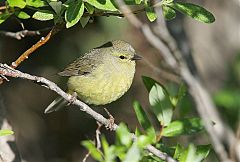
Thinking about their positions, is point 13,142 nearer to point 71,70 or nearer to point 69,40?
point 71,70

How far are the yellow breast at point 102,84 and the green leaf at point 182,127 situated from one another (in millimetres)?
1263

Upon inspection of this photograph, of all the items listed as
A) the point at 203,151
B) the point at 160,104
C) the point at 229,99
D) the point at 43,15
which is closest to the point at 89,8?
the point at 43,15

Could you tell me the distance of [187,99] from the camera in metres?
4.07

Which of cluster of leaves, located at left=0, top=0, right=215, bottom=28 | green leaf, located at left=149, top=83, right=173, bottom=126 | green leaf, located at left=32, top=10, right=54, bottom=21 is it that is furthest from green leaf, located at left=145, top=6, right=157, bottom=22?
green leaf, located at left=32, top=10, right=54, bottom=21

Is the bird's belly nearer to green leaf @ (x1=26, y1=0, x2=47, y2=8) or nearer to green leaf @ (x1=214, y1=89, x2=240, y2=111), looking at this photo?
green leaf @ (x1=26, y1=0, x2=47, y2=8)

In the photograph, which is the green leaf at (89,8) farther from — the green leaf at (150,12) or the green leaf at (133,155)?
the green leaf at (133,155)

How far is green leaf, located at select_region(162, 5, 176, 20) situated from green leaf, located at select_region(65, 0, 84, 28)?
0.46m

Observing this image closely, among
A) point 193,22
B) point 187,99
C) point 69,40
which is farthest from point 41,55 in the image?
point 187,99

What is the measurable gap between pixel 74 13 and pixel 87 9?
97 mm

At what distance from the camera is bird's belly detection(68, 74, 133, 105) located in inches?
174

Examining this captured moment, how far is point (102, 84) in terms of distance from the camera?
4465mm

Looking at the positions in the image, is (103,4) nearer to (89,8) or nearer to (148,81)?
(89,8)

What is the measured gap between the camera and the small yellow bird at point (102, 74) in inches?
175

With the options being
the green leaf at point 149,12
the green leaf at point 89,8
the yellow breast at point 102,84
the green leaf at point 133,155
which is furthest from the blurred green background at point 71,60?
the green leaf at point 133,155
